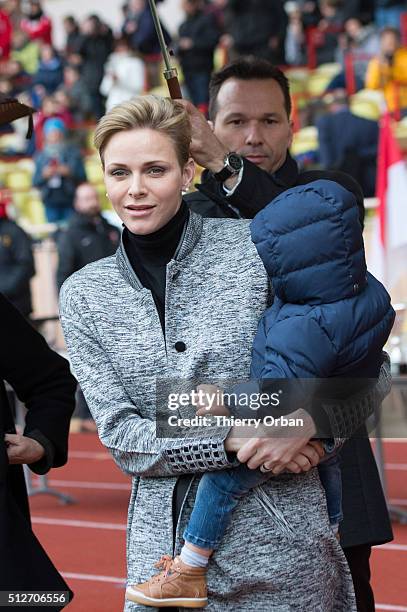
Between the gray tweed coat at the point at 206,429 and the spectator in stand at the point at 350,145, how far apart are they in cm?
997

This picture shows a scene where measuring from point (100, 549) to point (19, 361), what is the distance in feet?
12.7

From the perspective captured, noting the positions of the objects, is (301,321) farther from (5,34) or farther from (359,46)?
(5,34)

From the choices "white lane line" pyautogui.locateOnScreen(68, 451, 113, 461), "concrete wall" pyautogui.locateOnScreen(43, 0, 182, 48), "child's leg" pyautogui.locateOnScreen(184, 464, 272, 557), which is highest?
"concrete wall" pyautogui.locateOnScreen(43, 0, 182, 48)

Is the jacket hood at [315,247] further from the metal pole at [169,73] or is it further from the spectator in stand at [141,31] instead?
the spectator in stand at [141,31]

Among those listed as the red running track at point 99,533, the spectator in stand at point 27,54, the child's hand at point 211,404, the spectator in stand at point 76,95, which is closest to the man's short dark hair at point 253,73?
the child's hand at point 211,404

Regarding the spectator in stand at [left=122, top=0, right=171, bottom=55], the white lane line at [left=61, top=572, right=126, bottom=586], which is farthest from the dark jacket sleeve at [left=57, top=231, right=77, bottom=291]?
the spectator in stand at [left=122, top=0, right=171, bottom=55]

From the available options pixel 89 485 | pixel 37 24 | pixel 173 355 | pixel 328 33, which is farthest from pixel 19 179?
pixel 173 355

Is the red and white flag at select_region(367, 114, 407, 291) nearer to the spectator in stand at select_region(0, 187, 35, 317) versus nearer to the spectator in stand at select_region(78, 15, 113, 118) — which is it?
the spectator in stand at select_region(0, 187, 35, 317)

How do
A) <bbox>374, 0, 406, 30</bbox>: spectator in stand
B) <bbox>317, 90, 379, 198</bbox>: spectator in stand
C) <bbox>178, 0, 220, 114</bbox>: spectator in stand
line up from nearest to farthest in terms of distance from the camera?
<bbox>317, 90, 379, 198</bbox>: spectator in stand < <bbox>178, 0, 220, 114</bbox>: spectator in stand < <bbox>374, 0, 406, 30</bbox>: spectator in stand

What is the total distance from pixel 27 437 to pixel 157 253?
0.55m

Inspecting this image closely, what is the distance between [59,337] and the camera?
9.20 meters

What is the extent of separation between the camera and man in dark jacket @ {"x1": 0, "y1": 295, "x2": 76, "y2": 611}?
2418 mm

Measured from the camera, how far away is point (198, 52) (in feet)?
54.3

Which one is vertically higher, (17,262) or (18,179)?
(18,179)
